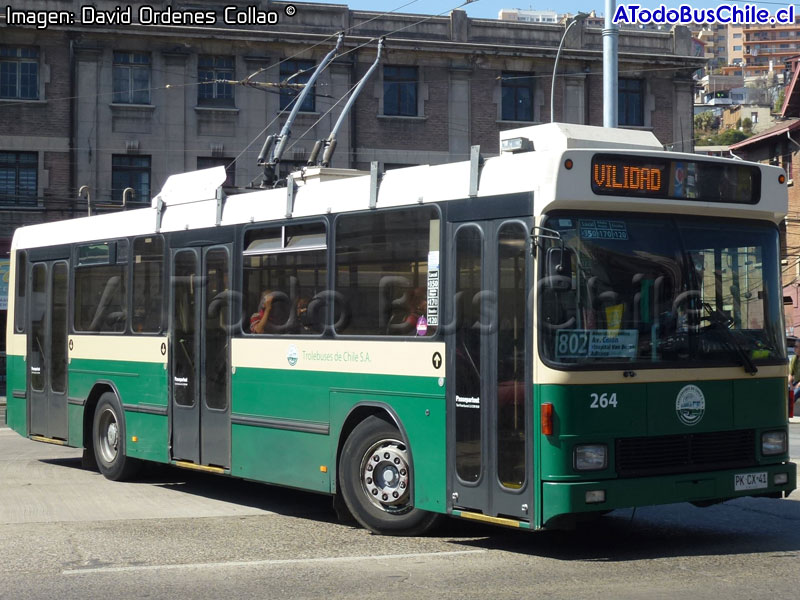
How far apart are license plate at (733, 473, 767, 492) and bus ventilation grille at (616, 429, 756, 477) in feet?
0.28

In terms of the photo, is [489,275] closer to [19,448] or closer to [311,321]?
[311,321]

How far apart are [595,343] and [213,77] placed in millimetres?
29207

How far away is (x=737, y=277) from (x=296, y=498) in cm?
520

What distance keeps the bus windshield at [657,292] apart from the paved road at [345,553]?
1.41 metres

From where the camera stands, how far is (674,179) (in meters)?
8.84

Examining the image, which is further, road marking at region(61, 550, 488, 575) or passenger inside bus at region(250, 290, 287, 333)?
passenger inside bus at region(250, 290, 287, 333)

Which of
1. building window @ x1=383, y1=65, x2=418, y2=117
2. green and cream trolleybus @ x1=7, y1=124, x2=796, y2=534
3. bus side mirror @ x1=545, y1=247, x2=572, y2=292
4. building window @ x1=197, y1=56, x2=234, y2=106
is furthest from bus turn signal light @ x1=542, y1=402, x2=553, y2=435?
building window @ x1=383, y1=65, x2=418, y2=117

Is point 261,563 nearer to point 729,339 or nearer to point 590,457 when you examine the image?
point 590,457

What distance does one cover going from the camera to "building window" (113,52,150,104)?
35.5 meters

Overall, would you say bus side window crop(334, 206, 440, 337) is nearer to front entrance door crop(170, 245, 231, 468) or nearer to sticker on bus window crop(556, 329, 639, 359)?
sticker on bus window crop(556, 329, 639, 359)

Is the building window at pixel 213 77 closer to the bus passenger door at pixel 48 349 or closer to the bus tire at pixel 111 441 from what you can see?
the bus passenger door at pixel 48 349

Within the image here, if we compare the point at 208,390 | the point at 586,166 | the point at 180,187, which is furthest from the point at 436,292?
the point at 180,187

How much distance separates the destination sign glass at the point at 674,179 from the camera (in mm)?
8547

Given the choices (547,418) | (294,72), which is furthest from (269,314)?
(294,72)
